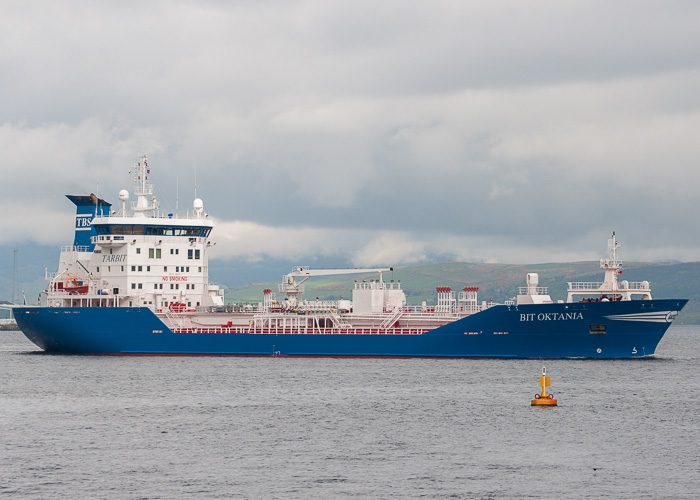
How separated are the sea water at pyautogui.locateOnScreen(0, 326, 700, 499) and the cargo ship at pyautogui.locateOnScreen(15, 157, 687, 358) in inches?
101

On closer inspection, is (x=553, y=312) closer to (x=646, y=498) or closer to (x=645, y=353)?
(x=645, y=353)

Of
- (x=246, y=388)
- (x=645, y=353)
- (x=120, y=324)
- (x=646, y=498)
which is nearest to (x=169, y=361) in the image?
(x=120, y=324)

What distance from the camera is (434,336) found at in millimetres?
58750

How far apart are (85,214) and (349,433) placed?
43.2m

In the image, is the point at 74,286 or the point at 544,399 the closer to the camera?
the point at 544,399

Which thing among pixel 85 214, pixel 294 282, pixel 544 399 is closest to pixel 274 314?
pixel 294 282

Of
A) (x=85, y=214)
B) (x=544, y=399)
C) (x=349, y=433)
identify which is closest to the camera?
(x=349, y=433)

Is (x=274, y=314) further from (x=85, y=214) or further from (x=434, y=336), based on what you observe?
(x=85, y=214)

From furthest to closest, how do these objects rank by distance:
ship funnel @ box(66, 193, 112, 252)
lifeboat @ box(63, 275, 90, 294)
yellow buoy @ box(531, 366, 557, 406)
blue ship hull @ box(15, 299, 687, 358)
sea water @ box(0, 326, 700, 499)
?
ship funnel @ box(66, 193, 112, 252) < lifeboat @ box(63, 275, 90, 294) < blue ship hull @ box(15, 299, 687, 358) < yellow buoy @ box(531, 366, 557, 406) < sea water @ box(0, 326, 700, 499)

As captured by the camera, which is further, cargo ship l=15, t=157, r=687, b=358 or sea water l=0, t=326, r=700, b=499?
cargo ship l=15, t=157, r=687, b=358

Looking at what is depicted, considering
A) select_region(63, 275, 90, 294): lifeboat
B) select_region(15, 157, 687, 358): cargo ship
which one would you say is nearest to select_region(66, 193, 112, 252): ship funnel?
select_region(15, 157, 687, 358): cargo ship

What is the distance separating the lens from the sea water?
1055 inches

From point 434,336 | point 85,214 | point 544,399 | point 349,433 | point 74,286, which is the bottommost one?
point 349,433

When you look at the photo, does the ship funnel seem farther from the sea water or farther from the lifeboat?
the sea water
